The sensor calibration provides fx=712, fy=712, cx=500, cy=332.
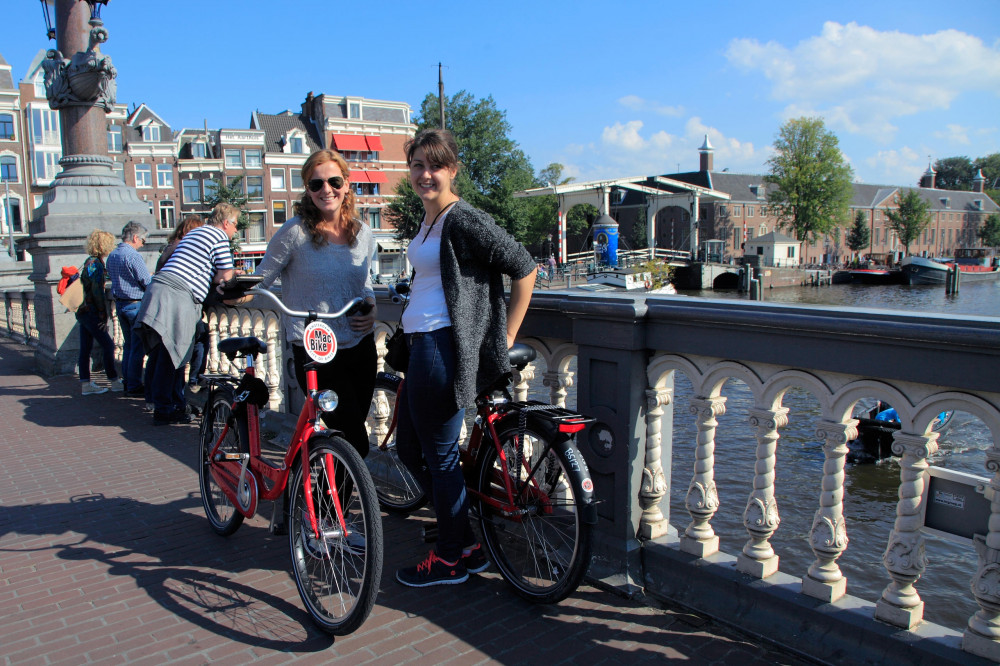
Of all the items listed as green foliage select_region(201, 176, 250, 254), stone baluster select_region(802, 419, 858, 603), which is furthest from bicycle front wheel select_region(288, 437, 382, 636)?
green foliage select_region(201, 176, 250, 254)

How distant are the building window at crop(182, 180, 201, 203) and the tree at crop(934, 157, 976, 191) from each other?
4787 inches

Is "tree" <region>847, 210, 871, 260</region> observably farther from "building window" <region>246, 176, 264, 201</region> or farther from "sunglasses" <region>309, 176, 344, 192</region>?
"sunglasses" <region>309, 176, 344, 192</region>

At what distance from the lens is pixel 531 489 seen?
2883mm

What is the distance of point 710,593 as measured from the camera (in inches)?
108

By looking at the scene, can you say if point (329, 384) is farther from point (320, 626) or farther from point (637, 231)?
point (637, 231)

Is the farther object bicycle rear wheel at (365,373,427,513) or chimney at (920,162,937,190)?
chimney at (920,162,937,190)

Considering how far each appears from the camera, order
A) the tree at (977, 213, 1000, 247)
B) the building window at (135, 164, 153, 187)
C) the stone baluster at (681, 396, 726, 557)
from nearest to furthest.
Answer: the stone baluster at (681, 396, 726, 557)
the building window at (135, 164, 153, 187)
the tree at (977, 213, 1000, 247)

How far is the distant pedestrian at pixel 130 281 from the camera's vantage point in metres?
6.68

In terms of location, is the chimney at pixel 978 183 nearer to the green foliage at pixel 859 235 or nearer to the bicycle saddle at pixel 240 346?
the green foliage at pixel 859 235

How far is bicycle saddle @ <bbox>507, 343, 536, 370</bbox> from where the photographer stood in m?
3.02

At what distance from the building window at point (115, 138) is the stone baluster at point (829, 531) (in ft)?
182

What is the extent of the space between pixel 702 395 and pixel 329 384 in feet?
5.65

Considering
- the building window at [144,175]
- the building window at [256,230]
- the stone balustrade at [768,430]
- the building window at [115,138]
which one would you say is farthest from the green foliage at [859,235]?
the stone balustrade at [768,430]

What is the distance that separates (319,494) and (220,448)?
1137mm
